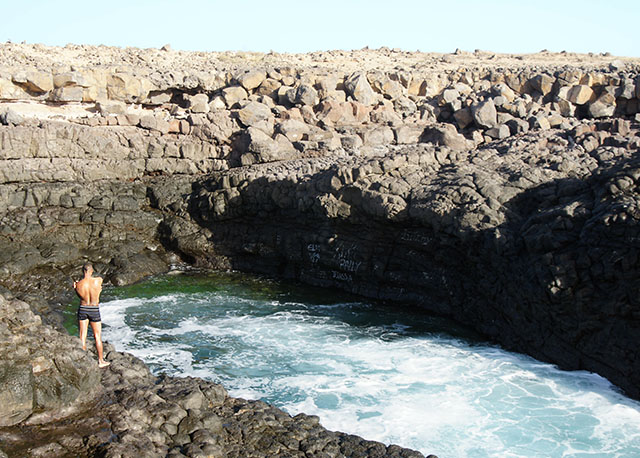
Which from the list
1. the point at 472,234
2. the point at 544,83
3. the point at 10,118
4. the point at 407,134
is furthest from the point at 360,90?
the point at 10,118

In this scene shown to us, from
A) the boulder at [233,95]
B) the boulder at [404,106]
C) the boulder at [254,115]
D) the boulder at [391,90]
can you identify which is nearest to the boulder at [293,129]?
the boulder at [254,115]

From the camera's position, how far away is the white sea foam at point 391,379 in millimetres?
10031

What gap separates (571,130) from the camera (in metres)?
18.1

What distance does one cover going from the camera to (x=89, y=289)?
941 cm

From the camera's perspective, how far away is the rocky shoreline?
27.0 feet

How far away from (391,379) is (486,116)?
1159 centimetres

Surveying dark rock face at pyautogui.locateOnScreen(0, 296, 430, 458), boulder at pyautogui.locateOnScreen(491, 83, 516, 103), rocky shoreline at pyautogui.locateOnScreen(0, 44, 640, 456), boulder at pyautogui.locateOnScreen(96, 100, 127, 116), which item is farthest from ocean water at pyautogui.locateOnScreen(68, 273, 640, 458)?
boulder at pyautogui.locateOnScreen(491, 83, 516, 103)

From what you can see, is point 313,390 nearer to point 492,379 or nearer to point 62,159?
point 492,379

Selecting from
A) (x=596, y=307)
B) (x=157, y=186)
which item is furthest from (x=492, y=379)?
(x=157, y=186)

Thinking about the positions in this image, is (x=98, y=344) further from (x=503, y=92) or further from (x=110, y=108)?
(x=503, y=92)

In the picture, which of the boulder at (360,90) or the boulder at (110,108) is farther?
the boulder at (360,90)

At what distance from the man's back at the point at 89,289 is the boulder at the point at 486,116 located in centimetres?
1480

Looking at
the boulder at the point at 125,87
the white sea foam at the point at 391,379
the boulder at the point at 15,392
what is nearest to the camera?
the boulder at the point at 15,392

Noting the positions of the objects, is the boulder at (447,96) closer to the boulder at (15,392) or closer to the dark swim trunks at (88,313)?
the dark swim trunks at (88,313)
